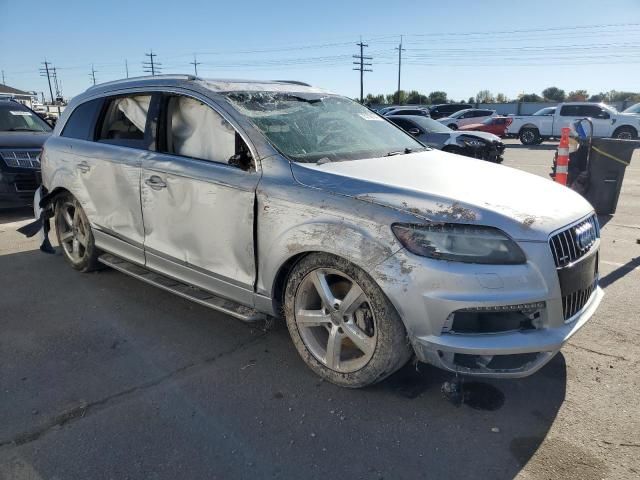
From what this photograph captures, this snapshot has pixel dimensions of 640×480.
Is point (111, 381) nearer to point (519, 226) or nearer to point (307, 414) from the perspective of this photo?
point (307, 414)

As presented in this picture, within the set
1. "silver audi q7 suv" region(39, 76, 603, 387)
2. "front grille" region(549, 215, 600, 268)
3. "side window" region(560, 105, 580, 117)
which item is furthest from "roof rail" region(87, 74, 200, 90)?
"side window" region(560, 105, 580, 117)

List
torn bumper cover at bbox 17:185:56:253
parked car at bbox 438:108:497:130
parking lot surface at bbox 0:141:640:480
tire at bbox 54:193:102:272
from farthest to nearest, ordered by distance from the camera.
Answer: parked car at bbox 438:108:497:130
torn bumper cover at bbox 17:185:56:253
tire at bbox 54:193:102:272
parking lot surface at bbox 0:141:640:480

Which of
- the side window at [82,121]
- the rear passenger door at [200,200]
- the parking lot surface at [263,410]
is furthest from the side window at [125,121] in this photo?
the parking lot surface at [263,410]

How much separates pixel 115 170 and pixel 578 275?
3471mm

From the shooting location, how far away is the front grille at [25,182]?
750cm

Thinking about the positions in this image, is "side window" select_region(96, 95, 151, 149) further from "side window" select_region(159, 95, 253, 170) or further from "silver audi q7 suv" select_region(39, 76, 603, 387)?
"side window" select_region(159, 95, 253, 170)

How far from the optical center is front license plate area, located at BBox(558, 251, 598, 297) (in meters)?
2.57

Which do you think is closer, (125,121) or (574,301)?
(574,301)

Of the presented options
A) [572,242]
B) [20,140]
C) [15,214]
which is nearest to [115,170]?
[572,242]

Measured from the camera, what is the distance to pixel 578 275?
269cm

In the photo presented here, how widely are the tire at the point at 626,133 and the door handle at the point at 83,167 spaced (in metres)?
21.7

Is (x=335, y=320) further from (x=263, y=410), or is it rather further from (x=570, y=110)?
(x=570, y=110)

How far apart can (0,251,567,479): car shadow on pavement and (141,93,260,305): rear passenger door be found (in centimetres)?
51

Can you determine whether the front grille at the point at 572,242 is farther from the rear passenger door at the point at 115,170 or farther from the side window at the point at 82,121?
the side window at the point at 82,121
